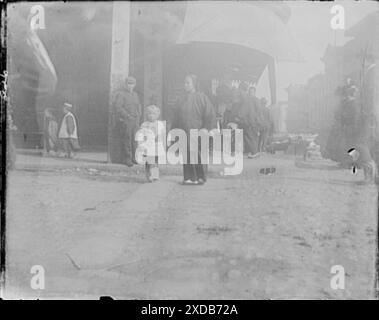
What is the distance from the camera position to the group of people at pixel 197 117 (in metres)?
3.15

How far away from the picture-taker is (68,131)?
322 centimetres

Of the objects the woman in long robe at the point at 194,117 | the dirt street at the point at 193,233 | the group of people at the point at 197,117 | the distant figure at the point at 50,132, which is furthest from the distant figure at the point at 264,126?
the distant figure at the point at 50,132

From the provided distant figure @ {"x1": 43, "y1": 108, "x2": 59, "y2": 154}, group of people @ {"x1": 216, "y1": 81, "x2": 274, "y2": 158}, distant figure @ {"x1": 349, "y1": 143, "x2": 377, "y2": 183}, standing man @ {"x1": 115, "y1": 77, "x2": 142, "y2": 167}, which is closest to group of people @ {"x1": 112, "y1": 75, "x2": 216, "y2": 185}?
standing man @ {"x1": 115, "y1": 77, "x2": 142, "y2": 167}

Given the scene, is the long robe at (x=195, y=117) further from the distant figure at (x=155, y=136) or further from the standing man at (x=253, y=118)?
the standing man at (x=253, y=118)

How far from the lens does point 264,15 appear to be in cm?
307

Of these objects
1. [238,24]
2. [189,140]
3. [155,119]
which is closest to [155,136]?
[155,119]

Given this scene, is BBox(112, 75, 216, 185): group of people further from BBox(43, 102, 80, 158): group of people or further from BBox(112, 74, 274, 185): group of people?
BBox(43, 102, 80, 158): group of people

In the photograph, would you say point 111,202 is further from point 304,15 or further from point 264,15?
point 304,15

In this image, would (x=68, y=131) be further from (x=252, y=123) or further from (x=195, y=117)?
(x=252, y=123)

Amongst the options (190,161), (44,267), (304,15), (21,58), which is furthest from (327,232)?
(21,58)

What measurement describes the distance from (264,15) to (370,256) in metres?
1.86

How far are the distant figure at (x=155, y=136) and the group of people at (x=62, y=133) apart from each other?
53 centimetres
